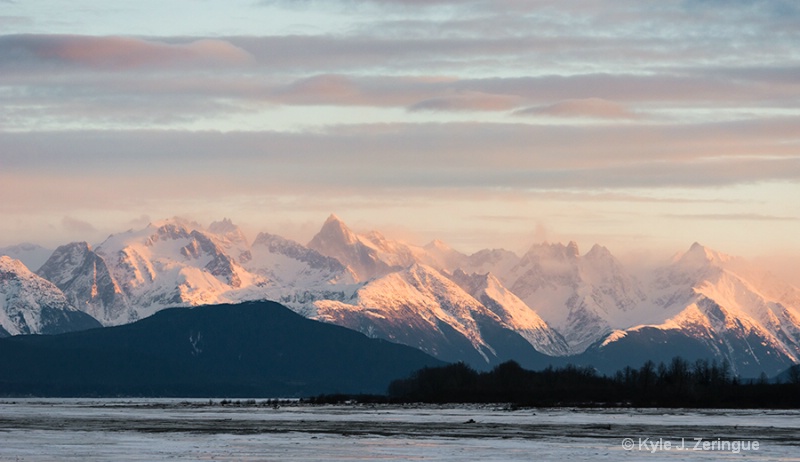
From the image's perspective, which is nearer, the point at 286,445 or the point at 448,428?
the point at 286,445

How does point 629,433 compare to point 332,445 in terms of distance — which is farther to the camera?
point 629,433

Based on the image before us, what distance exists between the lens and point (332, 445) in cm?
14388

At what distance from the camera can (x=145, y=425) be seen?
7466 inches

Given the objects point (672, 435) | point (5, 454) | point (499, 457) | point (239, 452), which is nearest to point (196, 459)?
point (239, 452)

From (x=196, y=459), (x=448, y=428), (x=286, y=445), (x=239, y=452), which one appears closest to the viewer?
(x=196, y=459)

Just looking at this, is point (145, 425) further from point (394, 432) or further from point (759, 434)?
point (759, 434)

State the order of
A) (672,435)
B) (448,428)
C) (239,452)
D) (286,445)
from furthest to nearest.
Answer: (448,428) → (672,435) → (286,445) → (239,452)

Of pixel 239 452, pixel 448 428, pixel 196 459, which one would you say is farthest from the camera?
pixel 448 428

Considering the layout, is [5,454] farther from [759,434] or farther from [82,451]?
[759,434]

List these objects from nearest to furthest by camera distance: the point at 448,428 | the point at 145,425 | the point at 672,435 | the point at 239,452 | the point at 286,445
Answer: the point at 239,452 < the point at 286,445 < the point at 672,435 < the point at 448,428 < the point at 145,425

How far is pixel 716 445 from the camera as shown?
463ft

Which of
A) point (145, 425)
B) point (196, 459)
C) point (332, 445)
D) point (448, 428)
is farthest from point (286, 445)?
point (145, 425)

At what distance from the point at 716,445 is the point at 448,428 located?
1711 inches

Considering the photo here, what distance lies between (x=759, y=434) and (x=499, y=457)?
4396cm
